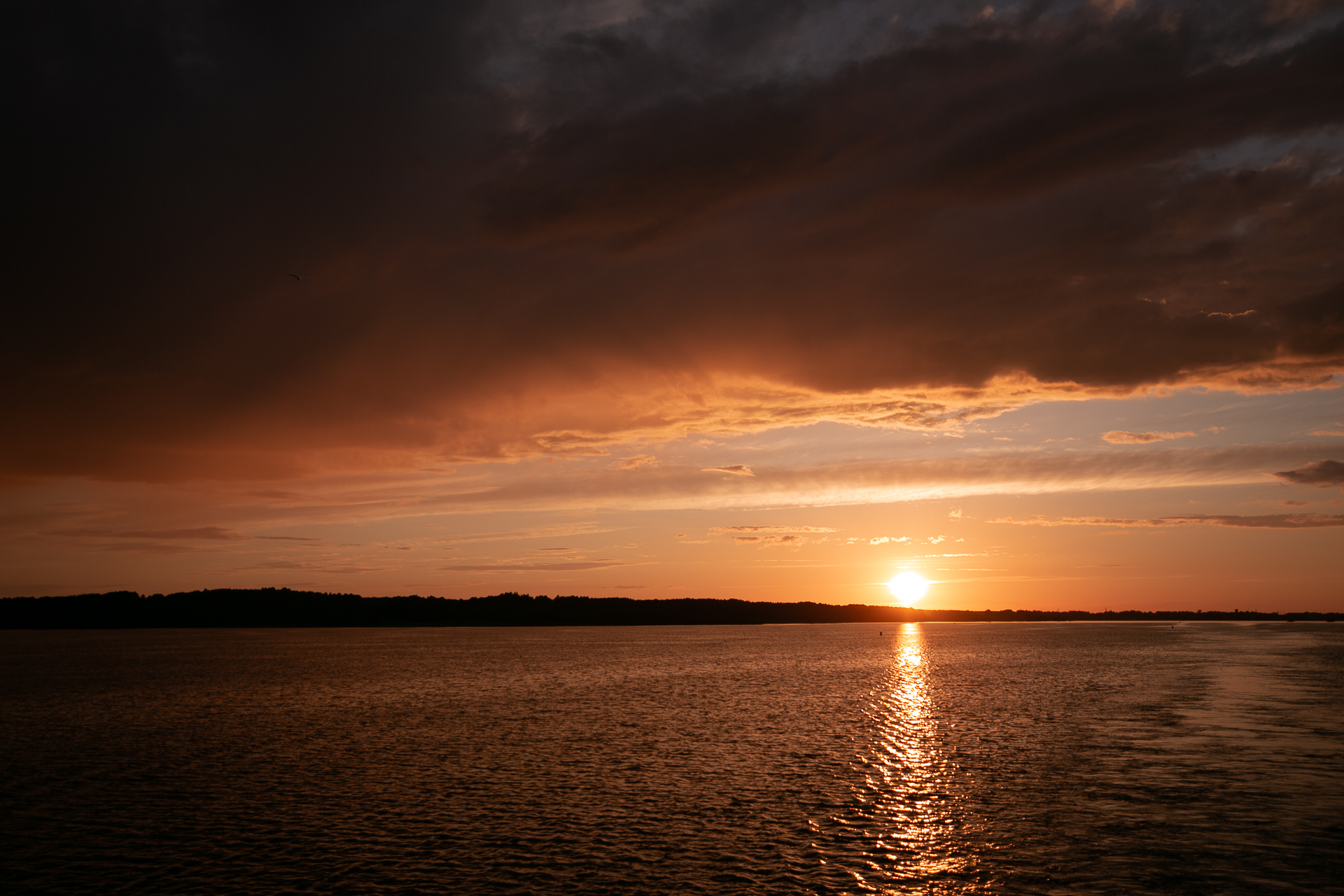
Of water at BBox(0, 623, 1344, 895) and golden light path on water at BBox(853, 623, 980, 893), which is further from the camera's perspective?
water at BBox(0, 623, 1344, 895)

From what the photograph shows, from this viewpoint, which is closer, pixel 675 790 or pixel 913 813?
pixel 913 813

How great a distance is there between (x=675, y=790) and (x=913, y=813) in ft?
34.1

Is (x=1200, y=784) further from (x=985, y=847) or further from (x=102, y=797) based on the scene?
(x=102, y=797)

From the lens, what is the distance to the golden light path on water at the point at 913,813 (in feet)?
84.0

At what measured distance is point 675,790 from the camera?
37.6 meters

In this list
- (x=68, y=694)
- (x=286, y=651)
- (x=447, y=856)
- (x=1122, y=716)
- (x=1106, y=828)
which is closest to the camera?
(x=447, y=856)

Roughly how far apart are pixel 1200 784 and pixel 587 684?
2528 inches

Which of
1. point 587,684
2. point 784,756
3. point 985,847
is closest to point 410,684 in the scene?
point 587,684

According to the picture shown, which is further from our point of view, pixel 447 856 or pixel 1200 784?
pixel 1200 784

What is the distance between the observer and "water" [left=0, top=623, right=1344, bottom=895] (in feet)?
85.6

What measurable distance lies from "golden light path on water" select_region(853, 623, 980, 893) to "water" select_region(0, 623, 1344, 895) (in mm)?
158

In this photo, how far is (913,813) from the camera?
111 feet

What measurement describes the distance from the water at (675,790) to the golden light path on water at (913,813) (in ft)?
0.52

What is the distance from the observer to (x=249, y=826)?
106 feet
